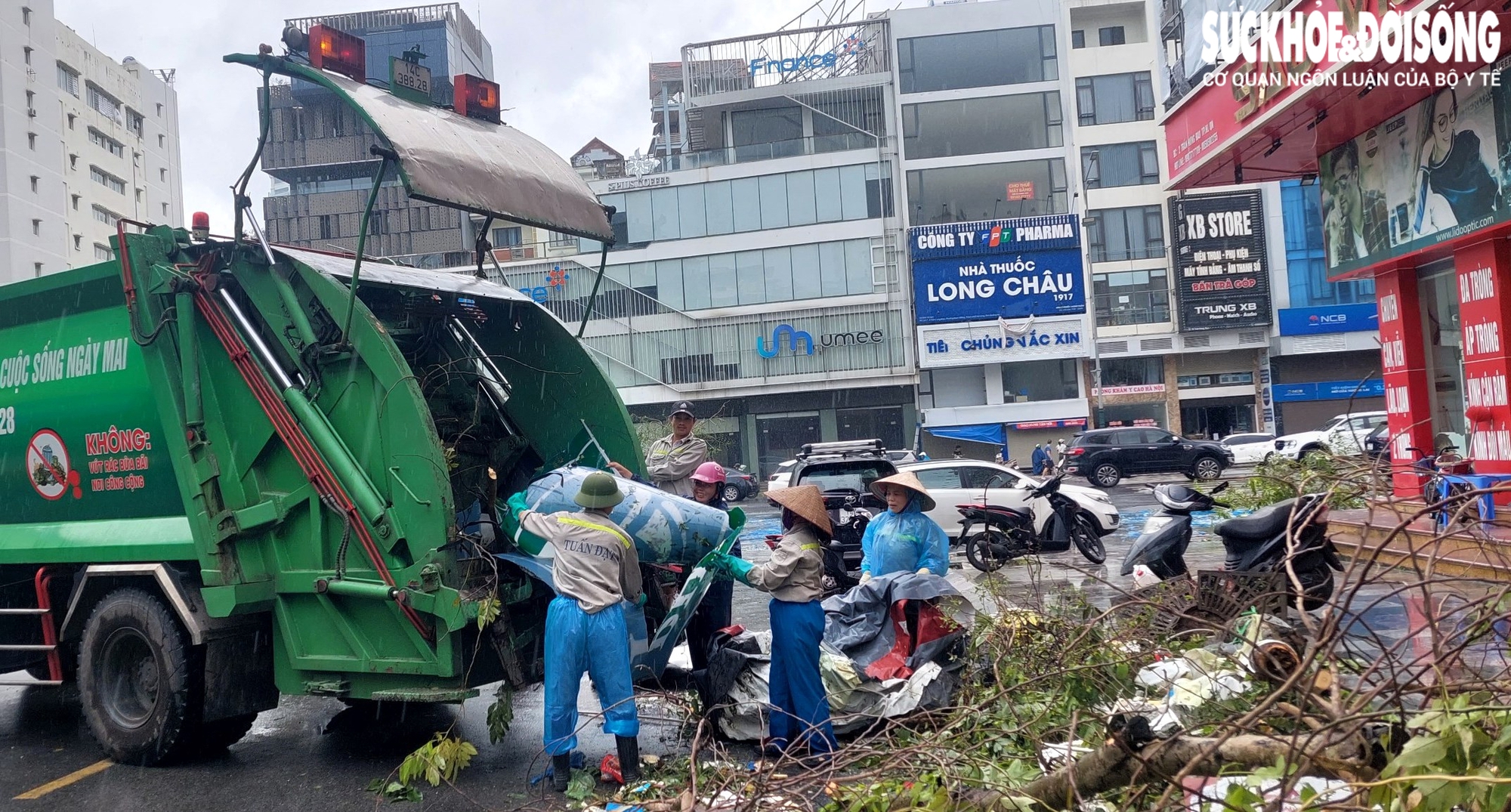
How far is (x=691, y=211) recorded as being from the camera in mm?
38125

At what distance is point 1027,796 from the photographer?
2914 mm

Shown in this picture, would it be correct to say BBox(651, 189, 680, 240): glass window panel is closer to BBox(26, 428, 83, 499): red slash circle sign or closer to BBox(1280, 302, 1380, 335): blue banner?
BBox(1280, 302, 1380, 335): blue banner

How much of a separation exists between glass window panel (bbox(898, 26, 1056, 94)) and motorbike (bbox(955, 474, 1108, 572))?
2856 cm

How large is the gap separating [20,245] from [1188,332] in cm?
4558

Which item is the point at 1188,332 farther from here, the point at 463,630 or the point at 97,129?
the point at 97,129

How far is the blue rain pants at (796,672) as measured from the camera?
4977 millimetres

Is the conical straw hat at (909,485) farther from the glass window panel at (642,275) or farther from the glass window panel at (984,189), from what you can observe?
the glass window panel at (984,189)

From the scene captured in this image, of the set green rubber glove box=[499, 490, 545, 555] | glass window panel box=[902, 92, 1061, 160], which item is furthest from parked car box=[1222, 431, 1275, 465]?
green rubber glove box=[499, 490, 545, 555]

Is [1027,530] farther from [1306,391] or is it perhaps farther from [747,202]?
[1306,391]

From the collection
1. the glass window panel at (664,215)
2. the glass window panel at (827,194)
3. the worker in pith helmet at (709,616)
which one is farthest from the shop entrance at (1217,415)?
the worker in pith helmet at (709,616)

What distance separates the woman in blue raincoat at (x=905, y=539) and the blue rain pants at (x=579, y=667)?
1.74 meters

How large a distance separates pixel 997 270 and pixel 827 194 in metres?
6.45

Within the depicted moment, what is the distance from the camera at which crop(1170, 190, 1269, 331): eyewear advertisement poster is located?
36.8 m

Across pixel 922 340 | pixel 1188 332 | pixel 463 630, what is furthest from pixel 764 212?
pixel 463 630
